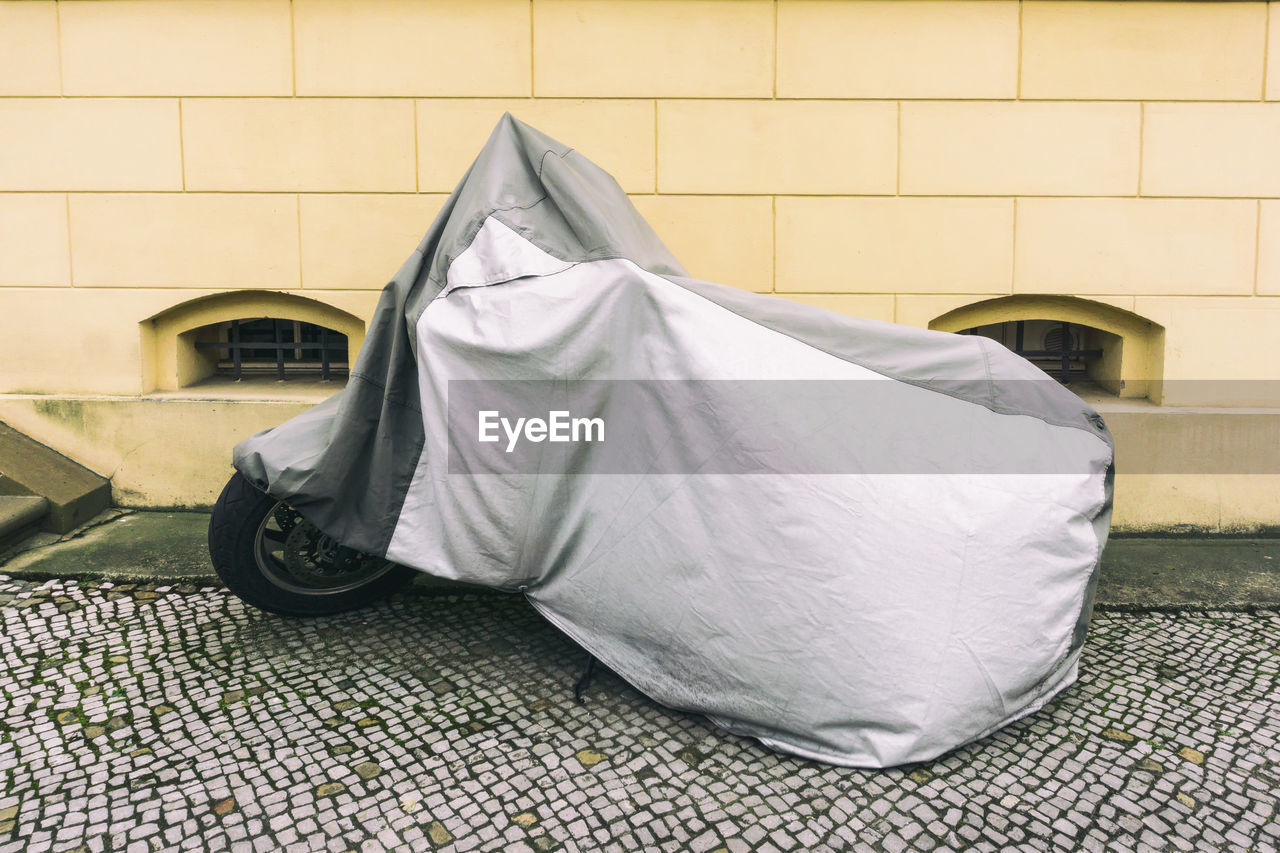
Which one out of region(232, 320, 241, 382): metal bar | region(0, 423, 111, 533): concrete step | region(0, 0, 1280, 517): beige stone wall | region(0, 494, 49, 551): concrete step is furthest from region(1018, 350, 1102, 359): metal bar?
region(0, 494, 49, 551): concrete step

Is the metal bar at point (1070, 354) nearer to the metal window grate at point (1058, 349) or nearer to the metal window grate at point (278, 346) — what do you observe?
the metal window grate at point (1058, 349)

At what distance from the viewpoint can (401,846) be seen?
2543 mm

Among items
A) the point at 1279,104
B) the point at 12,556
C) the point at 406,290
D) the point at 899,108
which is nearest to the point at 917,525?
→ the point at 406,290

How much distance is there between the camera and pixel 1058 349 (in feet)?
18.6

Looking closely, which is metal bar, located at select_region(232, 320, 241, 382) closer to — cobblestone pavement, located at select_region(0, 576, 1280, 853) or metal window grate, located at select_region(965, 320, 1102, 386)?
cobblestone pavement, located at select_region(0, 576, 1280, 853)

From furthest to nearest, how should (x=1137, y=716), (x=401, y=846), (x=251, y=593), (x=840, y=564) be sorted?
(x=251, y=593)
(x=1137, y=716)
(x=840, y=564)
(x=401, y=846)

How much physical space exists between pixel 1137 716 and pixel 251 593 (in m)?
3.35

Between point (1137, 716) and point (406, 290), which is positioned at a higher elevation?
point (406, 290)

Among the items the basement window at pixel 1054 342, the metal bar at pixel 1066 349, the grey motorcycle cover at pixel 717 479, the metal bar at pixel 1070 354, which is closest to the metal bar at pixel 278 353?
the grey motorcycle cover at pixel 717 479

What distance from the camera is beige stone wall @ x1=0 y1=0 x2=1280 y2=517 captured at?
5.10m

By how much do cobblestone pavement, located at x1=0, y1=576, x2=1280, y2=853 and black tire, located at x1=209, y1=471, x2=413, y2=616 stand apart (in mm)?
137

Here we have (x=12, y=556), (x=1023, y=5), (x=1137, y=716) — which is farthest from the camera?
(x=1023, y=5)

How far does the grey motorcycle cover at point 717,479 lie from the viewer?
2881mm

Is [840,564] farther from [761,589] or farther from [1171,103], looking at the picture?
[1171,103]
